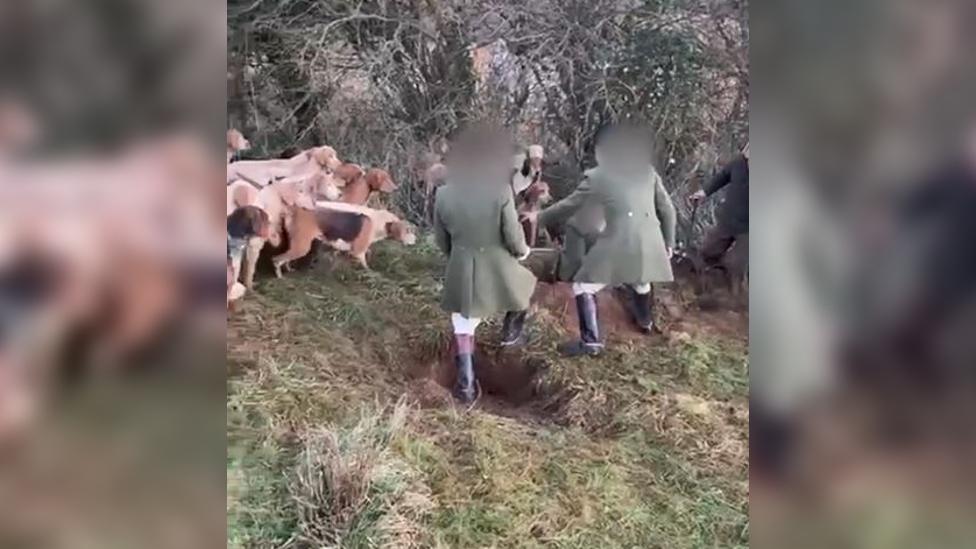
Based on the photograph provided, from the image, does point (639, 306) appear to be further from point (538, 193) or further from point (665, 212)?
point (538, 193)

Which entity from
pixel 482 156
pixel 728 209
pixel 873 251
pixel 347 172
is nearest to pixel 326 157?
pixel 347 172

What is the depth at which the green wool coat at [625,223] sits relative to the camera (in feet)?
5.49

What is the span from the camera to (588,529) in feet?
5.47

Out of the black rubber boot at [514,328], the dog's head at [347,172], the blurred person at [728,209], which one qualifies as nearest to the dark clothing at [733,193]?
the blurred person at [728,209]

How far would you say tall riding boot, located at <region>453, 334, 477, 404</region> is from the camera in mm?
1718

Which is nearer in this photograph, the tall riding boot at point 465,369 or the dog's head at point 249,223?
the dog's head at point 249,223

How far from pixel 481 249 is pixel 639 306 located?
0.32m

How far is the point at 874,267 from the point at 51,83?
4.06 feet

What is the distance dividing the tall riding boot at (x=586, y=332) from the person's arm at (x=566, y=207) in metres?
0.15

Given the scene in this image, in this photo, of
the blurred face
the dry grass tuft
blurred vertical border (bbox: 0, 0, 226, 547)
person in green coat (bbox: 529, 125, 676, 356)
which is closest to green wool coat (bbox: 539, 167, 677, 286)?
person in green coat (bbox: 529, 125, 676, 356)

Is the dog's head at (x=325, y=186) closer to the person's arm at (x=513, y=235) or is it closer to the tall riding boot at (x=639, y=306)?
the person's arm at (x=513, y=235)

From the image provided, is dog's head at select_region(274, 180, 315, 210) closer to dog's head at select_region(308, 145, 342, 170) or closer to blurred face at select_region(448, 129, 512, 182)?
dog's head at select_region(308, 145, 342, 170)

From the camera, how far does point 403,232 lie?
171 centimetres

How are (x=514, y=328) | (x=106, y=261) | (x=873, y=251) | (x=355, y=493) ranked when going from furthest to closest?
(x=514, y=328) < (x=355, y=493) < (x=873, y=251) < (x=106, y=261)
